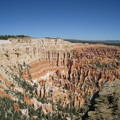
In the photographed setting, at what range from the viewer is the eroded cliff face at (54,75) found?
4601 cm

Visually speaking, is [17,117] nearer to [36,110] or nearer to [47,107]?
[36,110]

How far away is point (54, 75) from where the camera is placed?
234 ft

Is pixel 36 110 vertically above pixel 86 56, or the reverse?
pixel 86 56

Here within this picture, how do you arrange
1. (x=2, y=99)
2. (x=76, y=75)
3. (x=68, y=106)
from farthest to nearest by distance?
(x=76, y=75) → (x=68, y=106) → (x=2, y=99)

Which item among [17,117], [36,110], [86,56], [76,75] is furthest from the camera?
[86,56]

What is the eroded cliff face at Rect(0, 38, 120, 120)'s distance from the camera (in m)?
46.0

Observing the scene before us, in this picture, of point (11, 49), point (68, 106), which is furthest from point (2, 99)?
point (11, 49)

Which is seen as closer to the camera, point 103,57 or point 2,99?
point 2,99

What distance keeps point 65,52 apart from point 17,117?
4773 centimetres

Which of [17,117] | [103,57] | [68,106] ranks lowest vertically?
[68,106]

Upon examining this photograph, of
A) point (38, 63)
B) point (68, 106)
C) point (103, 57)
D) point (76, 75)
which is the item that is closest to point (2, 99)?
point (68, 106)

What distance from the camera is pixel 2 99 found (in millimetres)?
37062

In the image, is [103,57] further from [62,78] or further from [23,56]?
[23,56]

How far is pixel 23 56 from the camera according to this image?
212 feet
